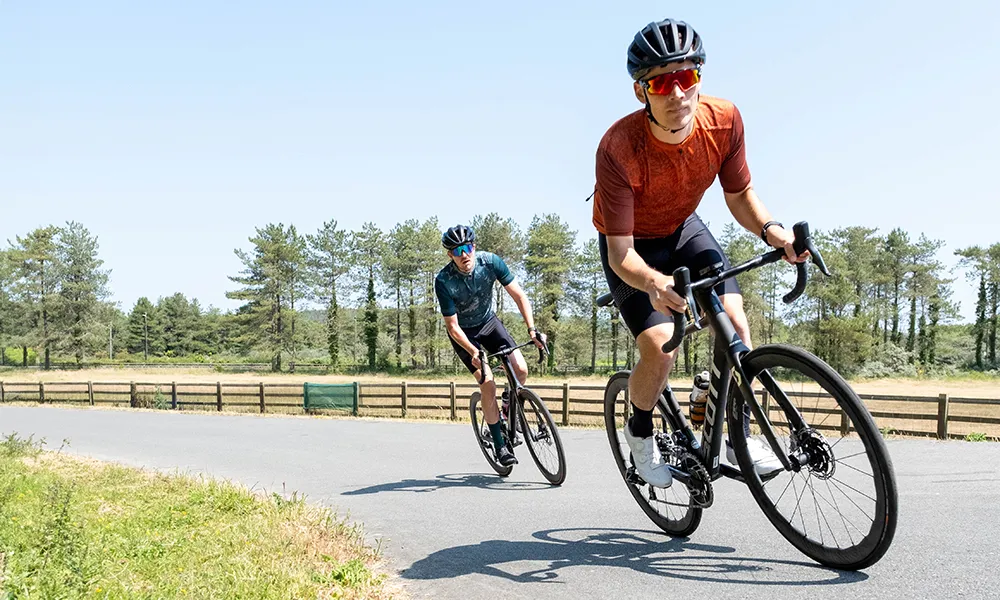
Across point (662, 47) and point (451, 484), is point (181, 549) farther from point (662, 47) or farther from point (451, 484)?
point (662, 47)

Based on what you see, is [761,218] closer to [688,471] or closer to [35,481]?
[688,471]

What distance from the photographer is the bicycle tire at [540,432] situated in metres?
6.80

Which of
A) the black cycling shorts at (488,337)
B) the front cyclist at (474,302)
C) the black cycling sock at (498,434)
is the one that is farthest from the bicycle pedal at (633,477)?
the black cycling sock at (498,434)

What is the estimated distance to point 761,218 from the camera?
3713mm

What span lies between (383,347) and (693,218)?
209 feet

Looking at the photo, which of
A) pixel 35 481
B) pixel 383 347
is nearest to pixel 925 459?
pixel 35 481

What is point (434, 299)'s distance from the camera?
6269 cm

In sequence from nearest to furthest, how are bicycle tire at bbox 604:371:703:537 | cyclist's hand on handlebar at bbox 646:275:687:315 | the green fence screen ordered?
cyclist's hand on handlebar at bbox 646:275:687:315, bicycle tire at bbox 604:371:703:537, the green fence screen

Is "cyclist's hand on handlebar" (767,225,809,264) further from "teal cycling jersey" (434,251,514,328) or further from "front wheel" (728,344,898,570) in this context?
"teal cycling jersey" (434,251,514,328)

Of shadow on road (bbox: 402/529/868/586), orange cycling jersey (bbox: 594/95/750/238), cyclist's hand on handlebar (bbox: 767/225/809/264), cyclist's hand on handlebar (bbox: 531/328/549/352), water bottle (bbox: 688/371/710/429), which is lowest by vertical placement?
shadow on road (bbox: 402/529/868/586)

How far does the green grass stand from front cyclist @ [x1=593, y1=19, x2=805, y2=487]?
191 cm

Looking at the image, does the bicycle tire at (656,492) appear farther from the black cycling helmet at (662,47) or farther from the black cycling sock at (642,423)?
the black cycling helmet at (662,47)

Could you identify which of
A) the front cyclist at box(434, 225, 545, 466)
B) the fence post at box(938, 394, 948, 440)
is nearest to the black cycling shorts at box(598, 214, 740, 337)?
the front cyclist at box(434, 225, 545, 466)

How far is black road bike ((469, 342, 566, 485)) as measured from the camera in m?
6.85
